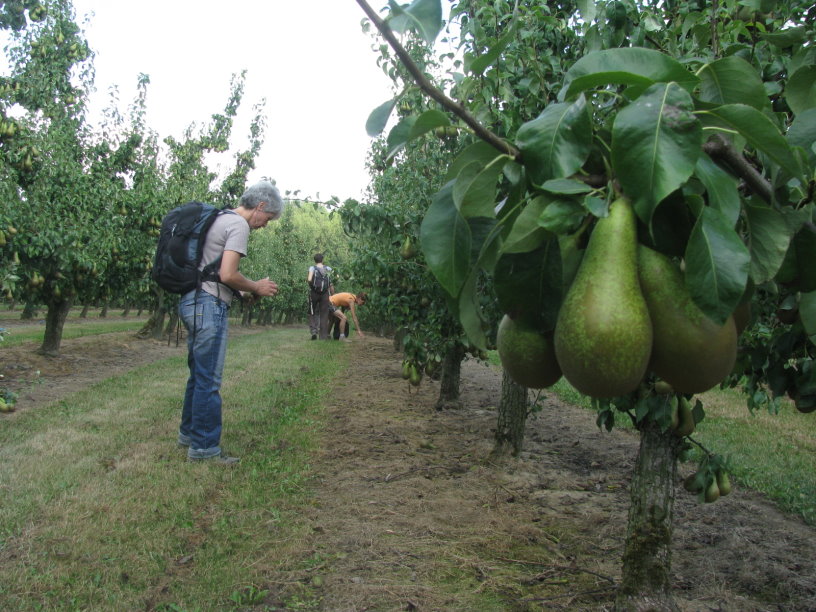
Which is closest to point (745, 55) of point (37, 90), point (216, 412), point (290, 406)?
point (216, 412)

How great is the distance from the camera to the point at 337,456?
210 inches

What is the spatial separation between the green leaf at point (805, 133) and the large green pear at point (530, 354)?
557 millimetres

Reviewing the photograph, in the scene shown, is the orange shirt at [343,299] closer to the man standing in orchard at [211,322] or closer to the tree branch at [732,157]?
the man standing in orchard at [211,322]

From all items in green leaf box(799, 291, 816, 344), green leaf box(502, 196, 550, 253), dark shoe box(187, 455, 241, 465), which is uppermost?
green leaf box(502, 196, 550, 253)

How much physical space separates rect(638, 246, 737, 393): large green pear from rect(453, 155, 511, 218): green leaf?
24cm

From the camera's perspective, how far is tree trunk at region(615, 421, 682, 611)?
2.86 meters

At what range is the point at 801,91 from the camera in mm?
1196

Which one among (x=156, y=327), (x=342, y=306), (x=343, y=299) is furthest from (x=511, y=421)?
(x=156, y=327)

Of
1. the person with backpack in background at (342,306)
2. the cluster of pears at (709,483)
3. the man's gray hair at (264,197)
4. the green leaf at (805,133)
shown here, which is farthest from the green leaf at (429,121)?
the person with backpack in background at (342,306)

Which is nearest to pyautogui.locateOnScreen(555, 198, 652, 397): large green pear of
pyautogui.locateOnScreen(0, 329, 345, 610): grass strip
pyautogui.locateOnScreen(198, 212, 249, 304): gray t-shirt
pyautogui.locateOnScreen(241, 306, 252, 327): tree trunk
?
pyautogui.locateOnScreen(0, 329, 345, 610): grass strip

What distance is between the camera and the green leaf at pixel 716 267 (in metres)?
0.75

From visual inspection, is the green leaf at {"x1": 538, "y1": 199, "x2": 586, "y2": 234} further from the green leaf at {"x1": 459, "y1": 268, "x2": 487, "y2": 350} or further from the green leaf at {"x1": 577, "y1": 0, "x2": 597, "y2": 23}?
the green leaf at {"x1": 577, "y1": 0, "x2": 597, "y2": 23}

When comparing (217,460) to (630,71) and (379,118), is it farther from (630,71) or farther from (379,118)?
(630,71)

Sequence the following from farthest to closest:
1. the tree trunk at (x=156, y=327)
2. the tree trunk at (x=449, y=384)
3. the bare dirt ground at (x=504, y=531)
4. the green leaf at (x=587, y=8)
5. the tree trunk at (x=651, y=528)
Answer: the tree trunk at (x=156, y=327)
the tree trunk at (x=449, y=384)
the bare dirt ground at (x=504, y=531)
the tree trunk at (x=651, y=528)
the green leaf at (x=587, y=8)
